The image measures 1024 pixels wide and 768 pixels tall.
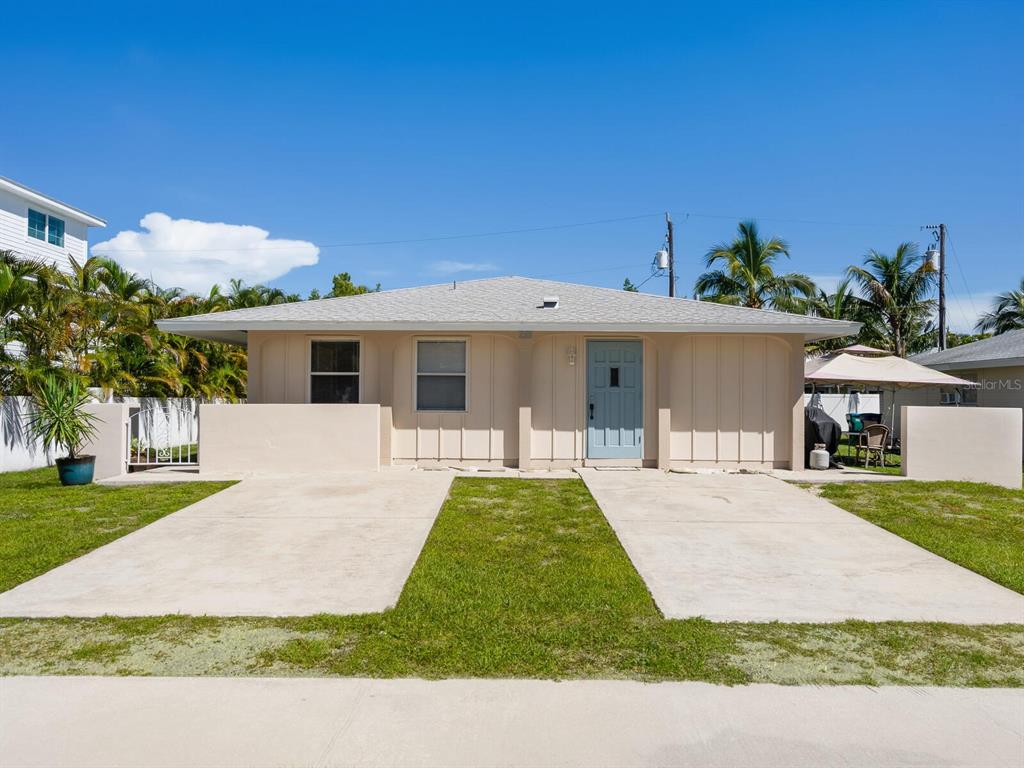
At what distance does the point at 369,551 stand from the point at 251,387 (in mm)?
6375

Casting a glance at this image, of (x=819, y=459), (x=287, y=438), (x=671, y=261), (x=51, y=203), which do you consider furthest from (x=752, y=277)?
(x=51, y=203)

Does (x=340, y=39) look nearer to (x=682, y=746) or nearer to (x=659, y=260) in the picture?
(x=659, y=260)

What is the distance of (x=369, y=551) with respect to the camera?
20.0ft

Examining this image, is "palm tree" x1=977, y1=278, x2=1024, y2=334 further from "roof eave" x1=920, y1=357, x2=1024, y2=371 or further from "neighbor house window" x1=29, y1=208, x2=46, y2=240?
"neighbor house window" x1=29, y1=208, x2=46, y2=240

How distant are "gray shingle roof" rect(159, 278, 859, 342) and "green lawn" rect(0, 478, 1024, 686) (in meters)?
6.13

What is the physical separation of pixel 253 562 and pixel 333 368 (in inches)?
237

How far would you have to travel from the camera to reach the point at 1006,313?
2831 centimetres

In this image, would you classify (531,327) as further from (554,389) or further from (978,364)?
(978,364)

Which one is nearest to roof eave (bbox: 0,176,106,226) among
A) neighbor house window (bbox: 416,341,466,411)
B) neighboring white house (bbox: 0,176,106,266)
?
neighboring white house (bbox: 0,176,106,266)

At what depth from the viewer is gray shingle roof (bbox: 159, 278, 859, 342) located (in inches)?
415

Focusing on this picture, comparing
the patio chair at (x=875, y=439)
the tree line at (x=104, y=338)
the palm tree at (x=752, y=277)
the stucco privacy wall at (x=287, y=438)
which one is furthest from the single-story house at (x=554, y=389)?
the palm tree at (x=752, y=277)

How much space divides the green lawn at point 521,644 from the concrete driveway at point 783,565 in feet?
0.99

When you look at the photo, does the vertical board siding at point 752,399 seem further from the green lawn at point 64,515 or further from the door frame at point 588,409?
the green lawn at point 64,515

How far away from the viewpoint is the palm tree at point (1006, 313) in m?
27.9
